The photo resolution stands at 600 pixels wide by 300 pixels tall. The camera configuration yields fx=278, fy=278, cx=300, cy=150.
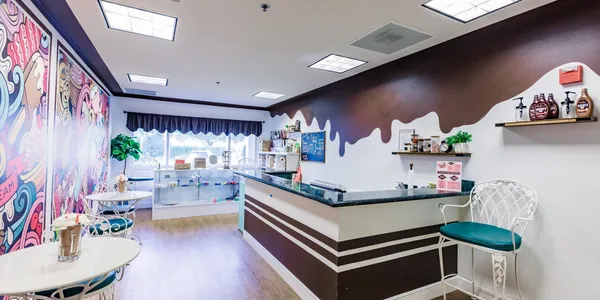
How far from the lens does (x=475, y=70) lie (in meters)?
2.70

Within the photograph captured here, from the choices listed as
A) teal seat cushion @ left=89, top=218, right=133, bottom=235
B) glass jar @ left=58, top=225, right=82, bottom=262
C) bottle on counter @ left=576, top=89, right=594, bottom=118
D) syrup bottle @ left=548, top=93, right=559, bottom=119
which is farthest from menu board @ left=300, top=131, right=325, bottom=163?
glass jar @ left=58, top=225, right=82, bottom=262

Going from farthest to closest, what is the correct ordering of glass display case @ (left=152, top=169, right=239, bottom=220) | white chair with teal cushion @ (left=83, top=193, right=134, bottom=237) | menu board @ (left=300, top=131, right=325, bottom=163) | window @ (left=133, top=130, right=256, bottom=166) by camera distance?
1. window @ (left=133, top=130, right=256, bottom=166)
2. glass display case @ (left=152, top=169, right=239, bottom=220)
3. menu board @ (left=300, top=131, right=325, bottom=163)
4. white chair with teal cushion @ (left=83, top=193, right=134, bottom=237)

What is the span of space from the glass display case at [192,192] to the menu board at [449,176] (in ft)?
15.4

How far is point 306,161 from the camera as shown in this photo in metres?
5.59

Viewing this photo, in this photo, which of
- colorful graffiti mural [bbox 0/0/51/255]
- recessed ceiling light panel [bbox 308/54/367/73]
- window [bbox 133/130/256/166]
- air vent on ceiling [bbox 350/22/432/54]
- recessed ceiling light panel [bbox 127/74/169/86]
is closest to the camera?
colorful graffiti mural [bbox 0/0/51/255]

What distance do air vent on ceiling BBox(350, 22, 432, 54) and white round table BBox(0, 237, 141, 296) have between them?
2.72m

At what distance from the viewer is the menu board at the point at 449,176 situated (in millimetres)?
2713

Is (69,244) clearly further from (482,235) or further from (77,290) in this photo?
(482,235)

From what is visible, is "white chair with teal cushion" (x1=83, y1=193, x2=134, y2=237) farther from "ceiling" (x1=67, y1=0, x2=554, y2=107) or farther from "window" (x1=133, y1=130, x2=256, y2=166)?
"window" (x1=133, y1=130, x2=256, y2=166)

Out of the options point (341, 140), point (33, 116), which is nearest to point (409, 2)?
point (341, 140)

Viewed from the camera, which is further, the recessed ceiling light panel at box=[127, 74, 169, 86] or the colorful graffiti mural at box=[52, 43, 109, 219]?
the recessed ceiling light panel at box=[127, 74, 169, 86]

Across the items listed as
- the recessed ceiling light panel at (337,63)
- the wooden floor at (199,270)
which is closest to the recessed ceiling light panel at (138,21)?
the recessed ceiling light panel at (337,63)

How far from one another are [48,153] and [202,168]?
141 inches

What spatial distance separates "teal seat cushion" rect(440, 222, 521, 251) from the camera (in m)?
1.98
